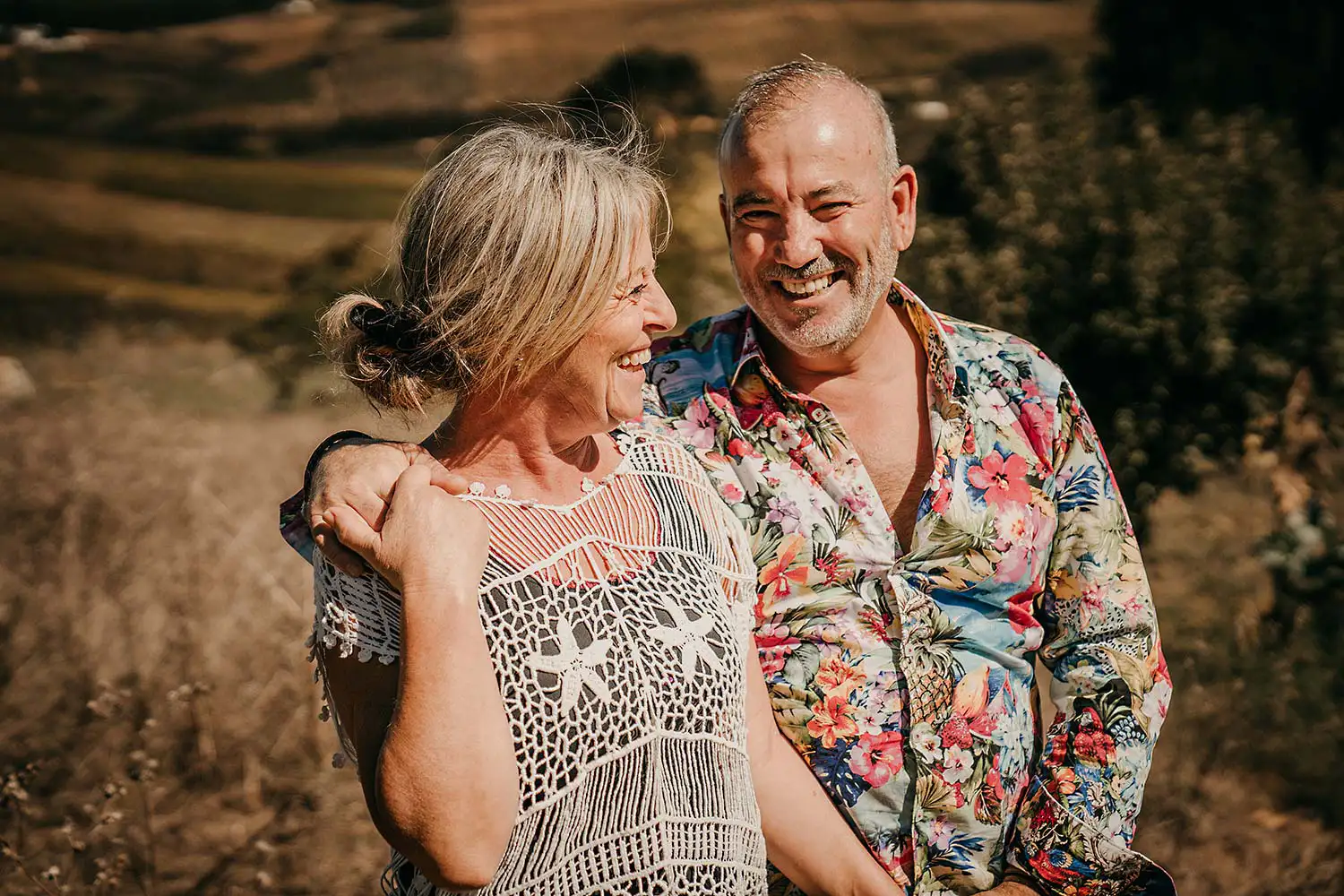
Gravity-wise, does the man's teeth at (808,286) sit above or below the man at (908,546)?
above

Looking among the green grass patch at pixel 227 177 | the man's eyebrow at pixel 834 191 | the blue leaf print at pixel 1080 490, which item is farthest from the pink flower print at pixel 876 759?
the green grass patch at pixel 227 177

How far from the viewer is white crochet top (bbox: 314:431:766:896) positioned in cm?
193

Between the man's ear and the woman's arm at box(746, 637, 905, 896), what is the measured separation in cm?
98

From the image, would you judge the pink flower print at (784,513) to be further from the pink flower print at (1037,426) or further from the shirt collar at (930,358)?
the pink flower print at (1037,426)

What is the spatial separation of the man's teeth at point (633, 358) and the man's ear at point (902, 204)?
2.69 ft

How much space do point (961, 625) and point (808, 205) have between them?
0.89 metres

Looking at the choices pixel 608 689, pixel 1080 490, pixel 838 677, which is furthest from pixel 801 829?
pixel 1080 490

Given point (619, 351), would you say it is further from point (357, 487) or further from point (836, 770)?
point (836, 770)

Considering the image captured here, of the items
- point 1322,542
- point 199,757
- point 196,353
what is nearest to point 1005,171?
point 1322,542

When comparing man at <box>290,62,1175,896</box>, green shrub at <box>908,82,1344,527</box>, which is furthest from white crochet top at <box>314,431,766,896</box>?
green shrub at <box>908,82,1344,527</box>

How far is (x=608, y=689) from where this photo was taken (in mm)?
1969

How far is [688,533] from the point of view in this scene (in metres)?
2.24

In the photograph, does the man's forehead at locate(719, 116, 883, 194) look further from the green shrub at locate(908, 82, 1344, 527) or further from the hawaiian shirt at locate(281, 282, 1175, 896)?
the green shrub at locate(908, 82, 1344, 527)

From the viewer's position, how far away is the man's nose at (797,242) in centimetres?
255
